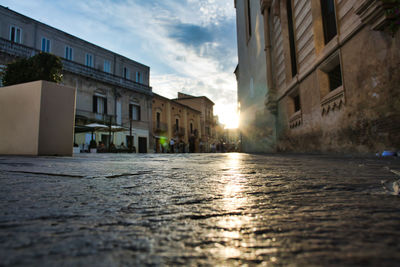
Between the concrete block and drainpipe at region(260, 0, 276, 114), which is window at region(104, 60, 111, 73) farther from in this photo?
the concrete block

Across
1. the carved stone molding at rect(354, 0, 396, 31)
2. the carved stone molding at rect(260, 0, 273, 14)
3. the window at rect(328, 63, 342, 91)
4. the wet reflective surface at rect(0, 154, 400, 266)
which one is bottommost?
the wet reflective surface at rect(0, 154, 400, 266)

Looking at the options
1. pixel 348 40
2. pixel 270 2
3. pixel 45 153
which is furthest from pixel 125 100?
pixel 348 40

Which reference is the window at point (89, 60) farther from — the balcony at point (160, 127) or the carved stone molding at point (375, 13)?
the carved stone molding at point (375, 13)

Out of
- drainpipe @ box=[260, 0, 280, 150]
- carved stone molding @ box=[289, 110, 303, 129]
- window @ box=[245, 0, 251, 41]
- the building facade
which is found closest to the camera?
carved stone molding @ box=[289, 110, 303, 129]

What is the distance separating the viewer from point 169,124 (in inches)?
1123

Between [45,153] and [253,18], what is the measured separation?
11.9 metres

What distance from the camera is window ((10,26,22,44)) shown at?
16.5 m

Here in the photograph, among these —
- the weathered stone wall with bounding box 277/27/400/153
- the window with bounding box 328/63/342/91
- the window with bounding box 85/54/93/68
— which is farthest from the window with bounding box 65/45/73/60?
the window with bounding box 328/63/342/91

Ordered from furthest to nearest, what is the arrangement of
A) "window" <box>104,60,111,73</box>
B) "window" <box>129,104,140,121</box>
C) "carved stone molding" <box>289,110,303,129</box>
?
"window" <box>129,104,140,121</box>
"window" <box>104,60,111,73</box>
"carved stone molding" <box>289,110,303,129</box>

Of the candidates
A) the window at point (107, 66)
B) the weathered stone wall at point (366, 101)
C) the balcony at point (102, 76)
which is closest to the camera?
the weathered stone wall at point (366, 101)

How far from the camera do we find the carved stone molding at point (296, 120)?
7.33m

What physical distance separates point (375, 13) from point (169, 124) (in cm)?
2571

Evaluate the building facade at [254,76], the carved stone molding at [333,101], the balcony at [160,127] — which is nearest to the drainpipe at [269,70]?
the building facade at [254,76]

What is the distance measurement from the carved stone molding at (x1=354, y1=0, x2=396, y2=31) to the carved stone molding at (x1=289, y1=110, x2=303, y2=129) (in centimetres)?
372
